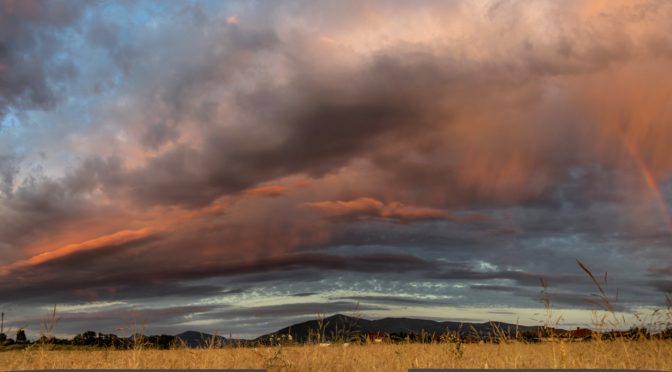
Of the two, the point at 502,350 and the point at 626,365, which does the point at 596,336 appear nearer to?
the point at 626,365

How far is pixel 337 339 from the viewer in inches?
586

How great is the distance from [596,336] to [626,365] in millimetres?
879

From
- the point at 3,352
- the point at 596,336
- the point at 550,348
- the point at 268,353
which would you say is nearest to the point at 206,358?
the point at 268,353

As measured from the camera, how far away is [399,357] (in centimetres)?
1446

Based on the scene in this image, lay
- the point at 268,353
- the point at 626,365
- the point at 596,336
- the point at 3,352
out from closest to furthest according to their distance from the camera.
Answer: the point at 626,365
the point at 596,336
the point at 268,353
the point at 3,352

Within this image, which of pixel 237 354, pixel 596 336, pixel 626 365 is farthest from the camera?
pixel 237 354

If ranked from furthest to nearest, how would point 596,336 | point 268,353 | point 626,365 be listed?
point 268,353 → point 596,336 → point 626,365

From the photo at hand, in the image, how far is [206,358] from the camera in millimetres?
14328

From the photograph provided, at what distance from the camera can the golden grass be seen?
11430 mm

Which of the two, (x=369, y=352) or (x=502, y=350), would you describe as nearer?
(x=502, y=350)

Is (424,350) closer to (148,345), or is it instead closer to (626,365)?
(626,365)

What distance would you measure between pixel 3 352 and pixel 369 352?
1755 cm

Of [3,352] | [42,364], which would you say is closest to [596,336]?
[42,364]

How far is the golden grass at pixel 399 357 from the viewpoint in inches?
450
